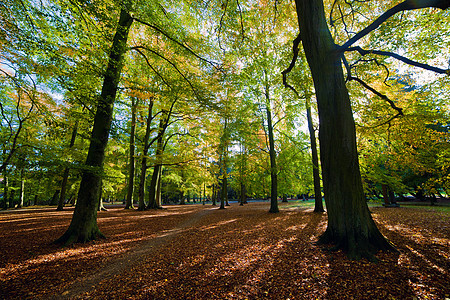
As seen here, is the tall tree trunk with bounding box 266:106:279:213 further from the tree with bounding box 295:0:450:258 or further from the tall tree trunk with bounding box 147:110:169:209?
the tall tree trunk with bounding box 147:110:169:209

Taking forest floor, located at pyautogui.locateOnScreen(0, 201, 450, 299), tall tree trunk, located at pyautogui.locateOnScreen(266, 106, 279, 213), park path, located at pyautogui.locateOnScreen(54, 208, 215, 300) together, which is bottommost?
park path, located at pyautogui.locateOnScreen(54, 208, 215, 300)

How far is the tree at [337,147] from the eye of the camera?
3785mm

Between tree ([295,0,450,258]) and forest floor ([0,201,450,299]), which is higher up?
tree ([295,0,450,258])

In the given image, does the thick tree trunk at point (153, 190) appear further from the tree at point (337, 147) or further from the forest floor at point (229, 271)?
the tree at point (337, 147)

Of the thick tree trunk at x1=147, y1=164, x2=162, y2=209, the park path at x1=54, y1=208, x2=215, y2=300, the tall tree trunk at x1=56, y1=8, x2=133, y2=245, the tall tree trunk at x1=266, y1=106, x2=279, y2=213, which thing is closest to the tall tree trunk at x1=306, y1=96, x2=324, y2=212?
the tall tree trunk at x1=266, y1=106, x2=279, y2=213

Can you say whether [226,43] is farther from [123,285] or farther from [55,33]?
[123,285]

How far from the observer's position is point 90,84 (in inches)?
252

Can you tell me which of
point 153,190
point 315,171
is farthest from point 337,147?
point 153,190

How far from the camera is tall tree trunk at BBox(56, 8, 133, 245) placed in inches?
229

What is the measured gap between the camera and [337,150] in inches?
155

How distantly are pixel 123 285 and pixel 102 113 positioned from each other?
19.0 ft

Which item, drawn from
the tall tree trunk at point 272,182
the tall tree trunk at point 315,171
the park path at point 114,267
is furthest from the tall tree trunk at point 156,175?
the tall tree trunk at point 315,171

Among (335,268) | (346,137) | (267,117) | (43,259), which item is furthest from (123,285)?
(267,117)

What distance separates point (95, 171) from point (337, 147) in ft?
23.4
